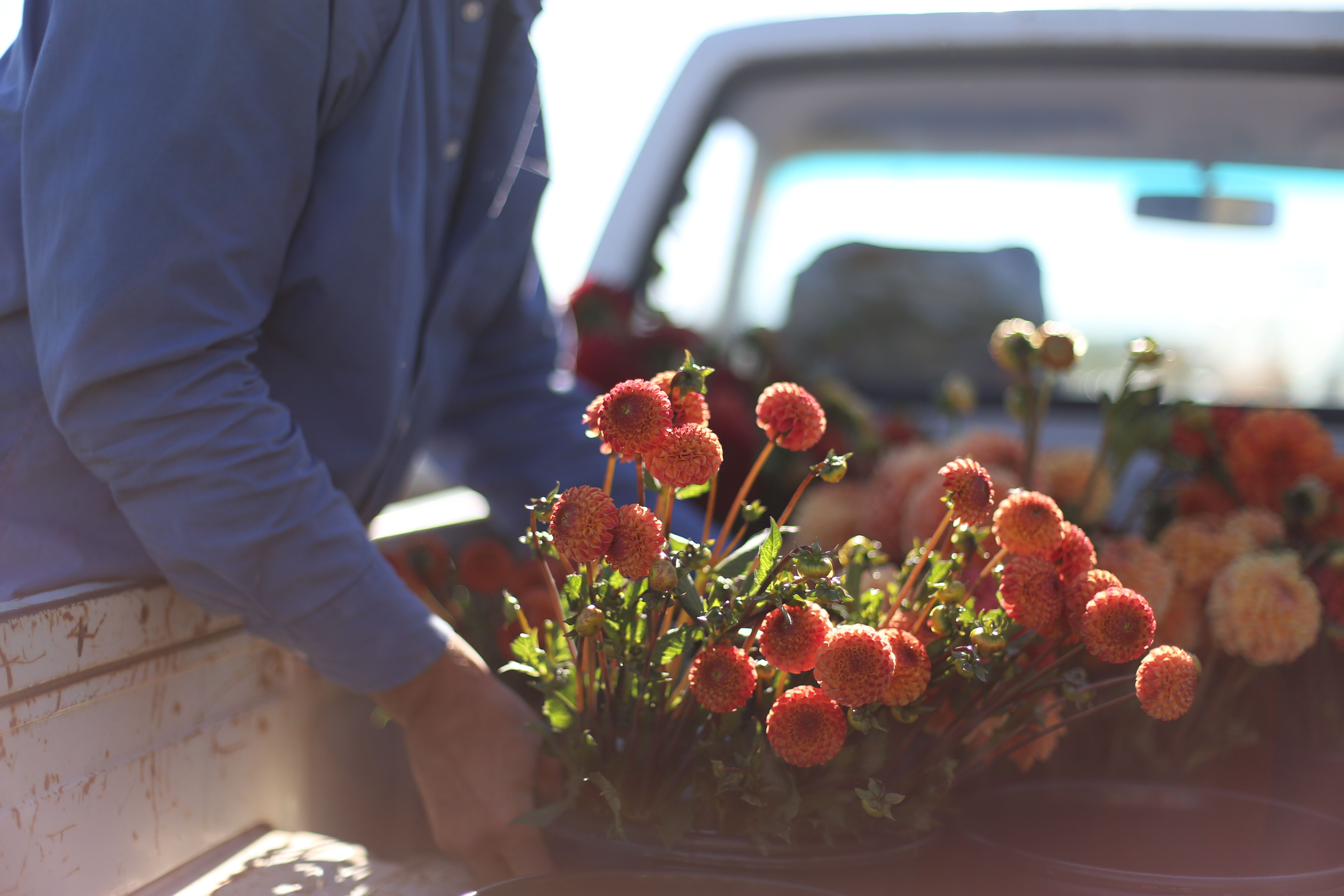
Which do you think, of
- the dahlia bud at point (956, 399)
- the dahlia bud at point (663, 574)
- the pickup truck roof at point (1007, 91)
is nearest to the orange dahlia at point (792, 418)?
the dahlia bud at point (663, 574)

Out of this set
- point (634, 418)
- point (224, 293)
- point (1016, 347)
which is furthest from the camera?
point (1016, 347)

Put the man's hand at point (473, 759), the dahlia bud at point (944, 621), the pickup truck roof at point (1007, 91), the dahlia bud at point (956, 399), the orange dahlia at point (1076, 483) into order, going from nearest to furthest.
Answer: the dahlia bud at point (944, 621)
the man's hand at point (473, 759)
the orange dahlia at point (1076, 483)
the dahlia bud at point (956, 399)
the pickup truck roof at point (1007, 91)

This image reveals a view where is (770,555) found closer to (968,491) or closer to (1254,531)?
(968,491)

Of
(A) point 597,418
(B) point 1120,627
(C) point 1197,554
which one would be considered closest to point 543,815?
(A) point 597,418

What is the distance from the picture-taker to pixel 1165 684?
1.84 feet

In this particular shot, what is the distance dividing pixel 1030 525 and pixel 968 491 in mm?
47

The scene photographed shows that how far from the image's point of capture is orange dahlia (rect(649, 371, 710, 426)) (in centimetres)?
59

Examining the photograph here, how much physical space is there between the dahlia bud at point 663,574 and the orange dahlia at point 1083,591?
0.26 m

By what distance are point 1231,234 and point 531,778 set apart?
132 centimetres

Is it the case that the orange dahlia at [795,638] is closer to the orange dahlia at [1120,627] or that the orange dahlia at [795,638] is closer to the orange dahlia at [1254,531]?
the orange dahlia at [1120,627]

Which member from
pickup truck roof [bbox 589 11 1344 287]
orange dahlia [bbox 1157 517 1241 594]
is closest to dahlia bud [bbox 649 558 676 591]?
orange dahlia [bbox 1157 517 1241 594]

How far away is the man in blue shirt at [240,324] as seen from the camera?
686 mm

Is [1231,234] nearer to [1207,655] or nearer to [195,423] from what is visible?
[1207,655]

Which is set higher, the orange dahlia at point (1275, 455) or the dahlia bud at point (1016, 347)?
the dahlia bud at point (1016, 347)
